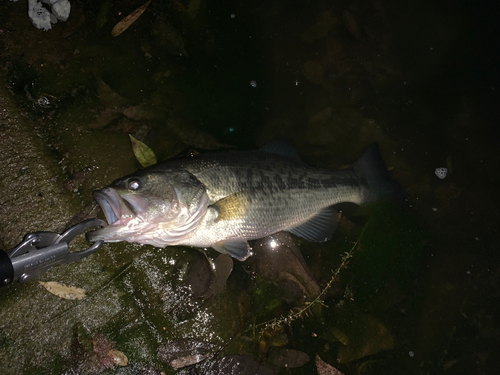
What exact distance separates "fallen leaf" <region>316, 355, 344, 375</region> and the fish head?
227 centimetres

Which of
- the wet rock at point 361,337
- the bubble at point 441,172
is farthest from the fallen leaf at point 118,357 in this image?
the bubble at point 441,172

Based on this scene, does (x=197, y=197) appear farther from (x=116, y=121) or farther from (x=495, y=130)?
(x=495, y=130)

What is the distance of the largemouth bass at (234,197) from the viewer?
2270 mm

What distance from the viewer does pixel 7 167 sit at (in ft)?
8.38

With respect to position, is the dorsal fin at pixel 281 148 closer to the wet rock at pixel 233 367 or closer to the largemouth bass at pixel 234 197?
the largemouth bass at pixel 234 197

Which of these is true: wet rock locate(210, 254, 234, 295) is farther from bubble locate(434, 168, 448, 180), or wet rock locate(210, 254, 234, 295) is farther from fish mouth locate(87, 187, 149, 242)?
bubble locate(434, 168, 448, 180)

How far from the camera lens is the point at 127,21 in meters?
3.03

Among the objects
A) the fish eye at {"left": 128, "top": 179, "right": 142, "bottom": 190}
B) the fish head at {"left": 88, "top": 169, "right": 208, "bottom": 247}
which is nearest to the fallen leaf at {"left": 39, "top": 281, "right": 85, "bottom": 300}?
the fish head at {"left": 88, "top": 169, "right": 208, "bottom": 247}

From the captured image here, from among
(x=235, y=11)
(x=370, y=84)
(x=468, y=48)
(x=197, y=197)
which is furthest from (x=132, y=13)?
(x=468, y=48)

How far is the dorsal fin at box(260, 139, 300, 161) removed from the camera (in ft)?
10.6

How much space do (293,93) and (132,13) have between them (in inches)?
84.8

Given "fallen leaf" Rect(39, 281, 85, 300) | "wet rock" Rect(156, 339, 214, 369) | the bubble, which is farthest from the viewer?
the bubble

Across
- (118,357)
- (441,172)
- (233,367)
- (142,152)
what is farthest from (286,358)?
(441,172)

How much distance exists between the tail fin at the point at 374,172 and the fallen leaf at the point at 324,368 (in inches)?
81.2
